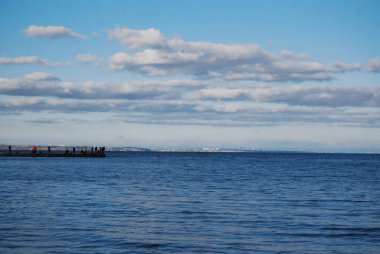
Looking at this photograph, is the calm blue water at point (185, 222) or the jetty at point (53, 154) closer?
the calm blue water at point (185, 222)

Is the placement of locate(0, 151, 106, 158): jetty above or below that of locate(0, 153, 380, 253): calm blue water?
above

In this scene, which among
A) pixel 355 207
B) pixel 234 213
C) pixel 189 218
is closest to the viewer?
pixel 189 218

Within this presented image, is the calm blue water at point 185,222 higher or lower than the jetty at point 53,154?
lower

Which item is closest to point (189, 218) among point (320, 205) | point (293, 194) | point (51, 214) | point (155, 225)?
point (155, 225)

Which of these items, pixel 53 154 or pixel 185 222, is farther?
pixel 53 154

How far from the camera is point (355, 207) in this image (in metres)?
31.4

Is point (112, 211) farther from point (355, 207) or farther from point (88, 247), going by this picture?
point (355, 207)

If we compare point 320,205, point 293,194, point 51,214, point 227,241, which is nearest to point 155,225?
point 227,241

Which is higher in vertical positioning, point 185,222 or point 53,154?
point 53,154

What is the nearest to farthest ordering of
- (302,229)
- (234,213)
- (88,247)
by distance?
(88,247), (302,229), (234,213)

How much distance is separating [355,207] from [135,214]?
14500 millimetres

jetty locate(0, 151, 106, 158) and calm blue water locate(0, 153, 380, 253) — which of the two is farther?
jetty locate(0, 151, 106, 158)

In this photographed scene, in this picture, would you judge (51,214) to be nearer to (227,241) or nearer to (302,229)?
(227,241)

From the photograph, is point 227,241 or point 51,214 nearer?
point 227,241
